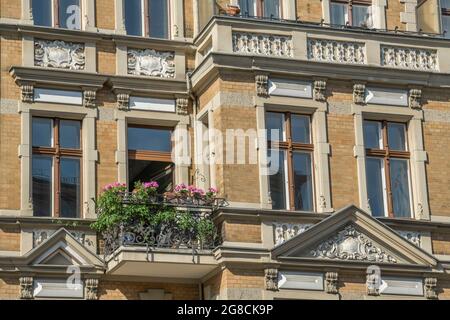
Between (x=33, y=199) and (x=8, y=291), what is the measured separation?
194 cm

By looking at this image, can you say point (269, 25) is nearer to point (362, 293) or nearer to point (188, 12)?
point (188, 12)

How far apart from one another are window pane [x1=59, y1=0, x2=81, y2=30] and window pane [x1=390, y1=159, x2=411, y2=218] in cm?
691

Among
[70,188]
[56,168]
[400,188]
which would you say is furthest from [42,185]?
[400,188]

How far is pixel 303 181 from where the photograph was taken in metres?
27.1

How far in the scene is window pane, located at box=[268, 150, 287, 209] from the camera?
87.5 feet

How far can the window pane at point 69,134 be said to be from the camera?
27.1 meters

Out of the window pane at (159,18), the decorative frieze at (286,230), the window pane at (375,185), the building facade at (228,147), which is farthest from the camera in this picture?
the window pane at (159,18)

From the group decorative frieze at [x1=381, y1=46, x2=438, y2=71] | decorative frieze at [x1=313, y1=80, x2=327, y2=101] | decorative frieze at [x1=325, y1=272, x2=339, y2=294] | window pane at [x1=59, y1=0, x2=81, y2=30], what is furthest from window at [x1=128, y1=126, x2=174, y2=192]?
decorative frieze at [x1=381, y1=46, x2=438, y2=71]

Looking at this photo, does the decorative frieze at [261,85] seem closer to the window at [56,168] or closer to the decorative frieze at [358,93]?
the decorative frieze at [358,93]

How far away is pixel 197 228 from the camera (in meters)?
25.8

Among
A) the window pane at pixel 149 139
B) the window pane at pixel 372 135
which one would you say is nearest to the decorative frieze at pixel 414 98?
the window pane at pixel 372 135

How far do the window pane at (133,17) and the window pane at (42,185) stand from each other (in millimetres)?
3288

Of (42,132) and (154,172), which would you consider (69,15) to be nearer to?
(42,132)

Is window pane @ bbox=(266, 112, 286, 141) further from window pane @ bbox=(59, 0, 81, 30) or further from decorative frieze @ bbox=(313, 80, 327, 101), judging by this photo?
window pane @ bbox=(59, 0, 81, 30)
